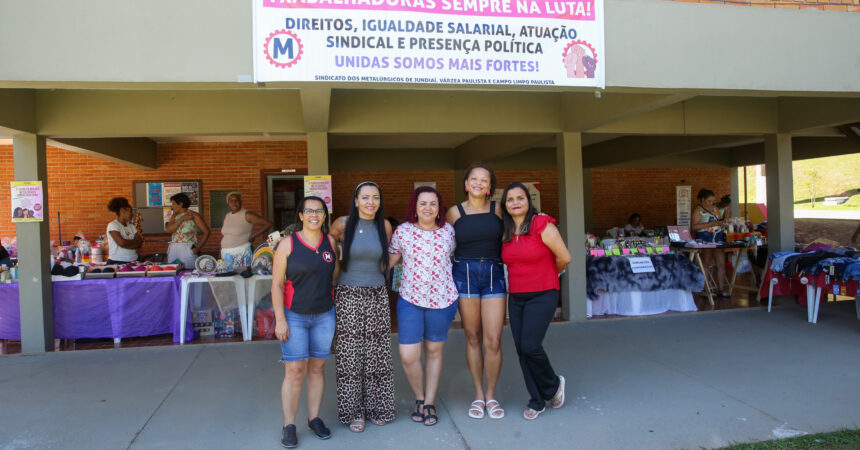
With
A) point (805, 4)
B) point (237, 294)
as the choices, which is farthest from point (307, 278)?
point (805, 4)

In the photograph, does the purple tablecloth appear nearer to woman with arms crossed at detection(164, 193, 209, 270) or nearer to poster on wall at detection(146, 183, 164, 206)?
woman with arms crossed at detection(164, 193, 209, 270)

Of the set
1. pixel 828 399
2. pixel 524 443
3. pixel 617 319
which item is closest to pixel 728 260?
pixel 617 319

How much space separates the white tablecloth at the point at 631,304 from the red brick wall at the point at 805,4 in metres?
3.86

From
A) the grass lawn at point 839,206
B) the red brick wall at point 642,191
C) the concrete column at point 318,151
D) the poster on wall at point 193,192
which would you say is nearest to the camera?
the concrete column at point 318,151

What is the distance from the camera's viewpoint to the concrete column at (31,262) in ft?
19.0

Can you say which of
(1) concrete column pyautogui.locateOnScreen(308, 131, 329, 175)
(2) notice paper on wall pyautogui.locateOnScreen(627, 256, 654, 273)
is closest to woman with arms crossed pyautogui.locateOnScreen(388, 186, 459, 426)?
(1) concrete column pyautogui.locateOnScreen(308, 131, 329, 175)

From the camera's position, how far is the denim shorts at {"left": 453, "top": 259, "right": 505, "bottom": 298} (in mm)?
3596

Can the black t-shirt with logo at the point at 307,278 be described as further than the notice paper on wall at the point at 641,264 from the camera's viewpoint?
No

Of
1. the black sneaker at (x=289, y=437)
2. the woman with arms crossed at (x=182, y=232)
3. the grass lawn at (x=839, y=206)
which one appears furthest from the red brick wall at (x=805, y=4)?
the grass lawn at (x=839, y=206)

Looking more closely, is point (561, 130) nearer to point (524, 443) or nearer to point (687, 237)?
point (687, 237)

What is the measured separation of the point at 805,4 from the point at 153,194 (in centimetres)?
969

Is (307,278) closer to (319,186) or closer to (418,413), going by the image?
(418,413)

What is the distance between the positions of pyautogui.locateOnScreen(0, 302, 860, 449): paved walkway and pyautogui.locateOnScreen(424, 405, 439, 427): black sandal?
43 mm

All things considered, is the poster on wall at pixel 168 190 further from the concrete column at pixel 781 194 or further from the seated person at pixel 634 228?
the concrete column at pixel 781 194
